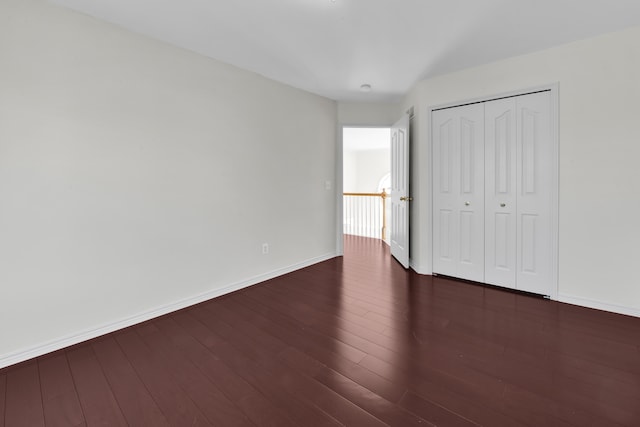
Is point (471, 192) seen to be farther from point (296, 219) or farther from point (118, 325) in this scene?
point (118, 325)

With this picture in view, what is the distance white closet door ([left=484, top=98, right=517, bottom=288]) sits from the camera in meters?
2.99

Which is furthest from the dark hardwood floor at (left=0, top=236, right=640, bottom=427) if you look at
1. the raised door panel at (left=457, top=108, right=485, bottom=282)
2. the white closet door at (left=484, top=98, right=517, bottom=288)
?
the raised door panel at (left=457, top=108, right=485, bottom=282)

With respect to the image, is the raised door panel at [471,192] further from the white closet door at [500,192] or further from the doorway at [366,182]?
the doorway at [366,182]

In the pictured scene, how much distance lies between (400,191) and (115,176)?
131 inches

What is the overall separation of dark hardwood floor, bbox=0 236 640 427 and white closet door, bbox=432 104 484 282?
718 millimetres

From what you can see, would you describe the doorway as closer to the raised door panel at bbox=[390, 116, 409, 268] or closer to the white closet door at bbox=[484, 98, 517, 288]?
the raised door panel at bbox=[390, 116, 409, 268]

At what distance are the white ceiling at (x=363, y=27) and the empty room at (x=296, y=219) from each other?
2 cm

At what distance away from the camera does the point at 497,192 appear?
309cm

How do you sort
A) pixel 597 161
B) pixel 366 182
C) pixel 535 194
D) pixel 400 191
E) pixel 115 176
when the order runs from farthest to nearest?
pixel 366 182 < pixel 400 191 < pixel 535 194 < pixel 597 161 < pixel 115 176

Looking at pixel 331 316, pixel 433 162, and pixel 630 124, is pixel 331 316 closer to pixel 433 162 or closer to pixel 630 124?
pixel 433 162

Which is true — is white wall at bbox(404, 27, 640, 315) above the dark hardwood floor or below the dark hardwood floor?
above

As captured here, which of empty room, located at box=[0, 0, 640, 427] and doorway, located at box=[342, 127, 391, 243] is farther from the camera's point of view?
doorway, located at box=[342, 127, 391, 243]

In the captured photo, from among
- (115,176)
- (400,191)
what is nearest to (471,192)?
(400,191)

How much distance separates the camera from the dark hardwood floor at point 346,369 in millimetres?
1389
